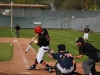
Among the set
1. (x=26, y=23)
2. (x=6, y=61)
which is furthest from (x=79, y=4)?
(x=6, y=61)

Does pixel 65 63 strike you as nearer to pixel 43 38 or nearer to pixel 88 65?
pixel 88 65

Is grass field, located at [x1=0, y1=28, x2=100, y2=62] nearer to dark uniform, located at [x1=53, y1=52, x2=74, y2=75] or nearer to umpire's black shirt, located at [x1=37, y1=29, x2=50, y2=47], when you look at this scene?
umpire's black shirt, located at [x1=37, y1=29, x2=50, y2=47]

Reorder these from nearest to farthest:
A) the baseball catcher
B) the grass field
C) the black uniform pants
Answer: the baseball catcher, the black uniform pants, the grass field

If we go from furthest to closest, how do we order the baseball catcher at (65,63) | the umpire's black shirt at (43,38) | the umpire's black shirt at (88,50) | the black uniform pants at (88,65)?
the umpire's black shirt at (43,38) → the black uniform pants at (88,65) → the umpire's black shirt at (88,50) → the baseball catcher at (65,63)

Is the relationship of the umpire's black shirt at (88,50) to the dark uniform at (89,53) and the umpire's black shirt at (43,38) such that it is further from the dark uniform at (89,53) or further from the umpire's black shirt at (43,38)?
the umpire's black shirt at (43,38)

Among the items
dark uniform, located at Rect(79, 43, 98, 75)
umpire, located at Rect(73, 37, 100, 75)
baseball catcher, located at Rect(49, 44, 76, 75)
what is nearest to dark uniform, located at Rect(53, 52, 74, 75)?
baseball catcher, located at Rect(49, 44, 76, 75)

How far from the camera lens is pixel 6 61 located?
59.6ft

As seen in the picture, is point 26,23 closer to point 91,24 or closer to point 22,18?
point 22,18

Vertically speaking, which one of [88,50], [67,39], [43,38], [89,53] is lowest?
[67,39]

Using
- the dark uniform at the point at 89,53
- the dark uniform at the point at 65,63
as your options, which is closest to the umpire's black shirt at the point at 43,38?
the dark uniform at the point at 89,53

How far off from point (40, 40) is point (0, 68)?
289 cm

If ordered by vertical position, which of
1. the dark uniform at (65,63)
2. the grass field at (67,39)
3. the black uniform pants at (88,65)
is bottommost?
the grass field at (67,39)

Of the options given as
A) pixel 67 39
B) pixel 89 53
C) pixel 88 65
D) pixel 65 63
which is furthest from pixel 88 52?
pixel 67 39

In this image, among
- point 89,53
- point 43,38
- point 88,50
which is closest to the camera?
point 88,50
